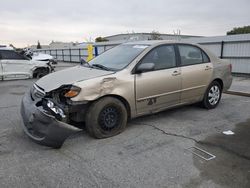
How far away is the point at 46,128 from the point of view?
317 centimetres

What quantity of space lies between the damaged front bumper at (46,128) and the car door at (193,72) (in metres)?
2.57

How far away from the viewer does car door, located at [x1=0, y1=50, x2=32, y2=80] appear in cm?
1047

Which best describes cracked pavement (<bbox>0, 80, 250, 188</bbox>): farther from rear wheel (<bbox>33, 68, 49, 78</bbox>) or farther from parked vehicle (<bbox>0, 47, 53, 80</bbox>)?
rear wheel (<bbox>33, 68, 49, 78</bbox>)

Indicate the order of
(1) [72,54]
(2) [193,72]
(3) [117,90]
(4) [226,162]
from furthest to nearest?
(1) [72,54]
(2) [193,72]
(3) [117,90]
(4) [226,162]

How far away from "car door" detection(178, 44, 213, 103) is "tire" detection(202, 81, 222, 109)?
0.64 ft

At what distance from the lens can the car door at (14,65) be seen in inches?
412

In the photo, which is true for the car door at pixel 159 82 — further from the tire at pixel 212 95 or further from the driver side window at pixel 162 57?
the tire at pixel 212 95

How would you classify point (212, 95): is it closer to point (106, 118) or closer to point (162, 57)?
point (162, 57)

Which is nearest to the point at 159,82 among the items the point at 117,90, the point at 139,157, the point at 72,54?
the point at 117,90

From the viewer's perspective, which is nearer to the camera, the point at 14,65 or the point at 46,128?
the point at 46,128

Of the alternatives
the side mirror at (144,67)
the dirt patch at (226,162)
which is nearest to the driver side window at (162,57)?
the side mirror at (144,67)

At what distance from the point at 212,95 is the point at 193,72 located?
3.24 feet

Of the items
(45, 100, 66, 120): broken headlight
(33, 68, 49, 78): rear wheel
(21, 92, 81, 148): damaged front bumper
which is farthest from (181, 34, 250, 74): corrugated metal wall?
(21, 92, 81, 148): damaged front bumper

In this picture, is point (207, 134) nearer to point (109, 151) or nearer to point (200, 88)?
point (200, 88)
